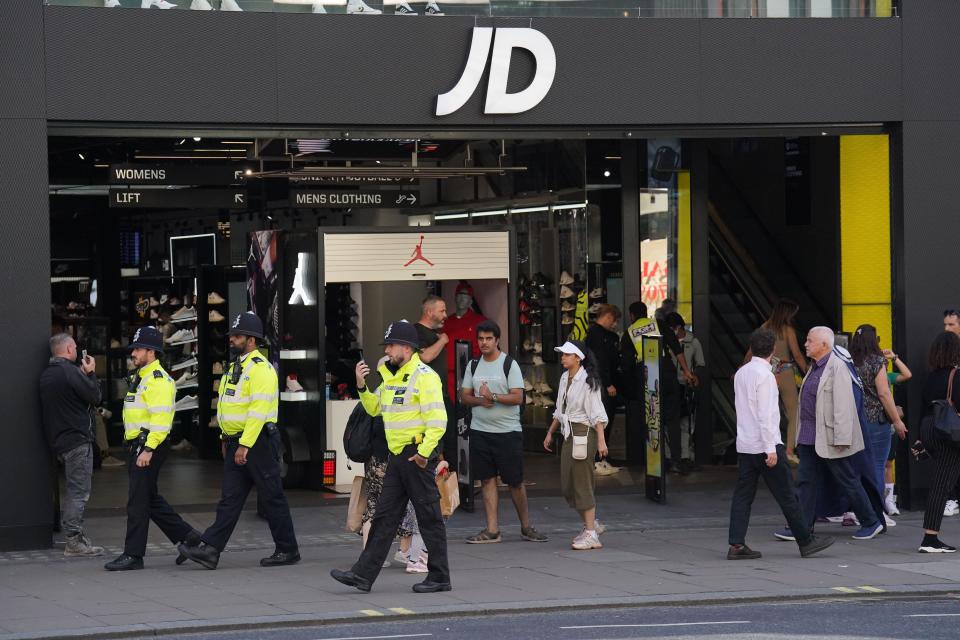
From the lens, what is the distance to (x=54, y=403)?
1252cm

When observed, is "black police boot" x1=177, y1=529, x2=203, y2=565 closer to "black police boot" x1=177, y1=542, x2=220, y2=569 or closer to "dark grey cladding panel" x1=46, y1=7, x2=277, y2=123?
"black police boot" x1=177, y1=542, x2=220, y2=569

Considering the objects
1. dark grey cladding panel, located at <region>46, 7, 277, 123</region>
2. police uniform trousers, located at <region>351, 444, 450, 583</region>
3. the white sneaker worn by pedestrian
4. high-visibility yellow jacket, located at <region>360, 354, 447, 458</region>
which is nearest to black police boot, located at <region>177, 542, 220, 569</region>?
police uniform trousers, located at <region>351, 444, 450, 583</region>

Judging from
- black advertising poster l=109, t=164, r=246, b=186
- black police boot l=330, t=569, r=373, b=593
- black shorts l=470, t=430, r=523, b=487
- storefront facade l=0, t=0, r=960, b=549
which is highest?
storefront facade l=0, t=0, r=960, b=549

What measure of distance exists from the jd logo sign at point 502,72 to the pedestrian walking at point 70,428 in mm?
4043

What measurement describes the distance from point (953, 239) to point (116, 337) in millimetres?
14615

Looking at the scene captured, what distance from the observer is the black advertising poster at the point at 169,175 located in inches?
613

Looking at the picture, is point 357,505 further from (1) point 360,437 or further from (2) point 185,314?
(2) point 185,314

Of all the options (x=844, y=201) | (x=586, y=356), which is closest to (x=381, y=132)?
(x=586, y=356)

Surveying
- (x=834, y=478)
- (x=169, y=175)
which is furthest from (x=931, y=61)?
(x=169, y=175)

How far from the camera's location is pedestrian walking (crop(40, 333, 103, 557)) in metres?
12.5

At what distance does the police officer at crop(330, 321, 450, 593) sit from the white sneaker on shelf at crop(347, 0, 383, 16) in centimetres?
Result: 444

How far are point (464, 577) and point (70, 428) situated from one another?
3.66 meters

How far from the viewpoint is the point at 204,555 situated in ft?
37.9

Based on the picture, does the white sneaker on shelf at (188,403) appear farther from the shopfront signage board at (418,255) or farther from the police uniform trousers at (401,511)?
the police uniform trousers at (401,511)
